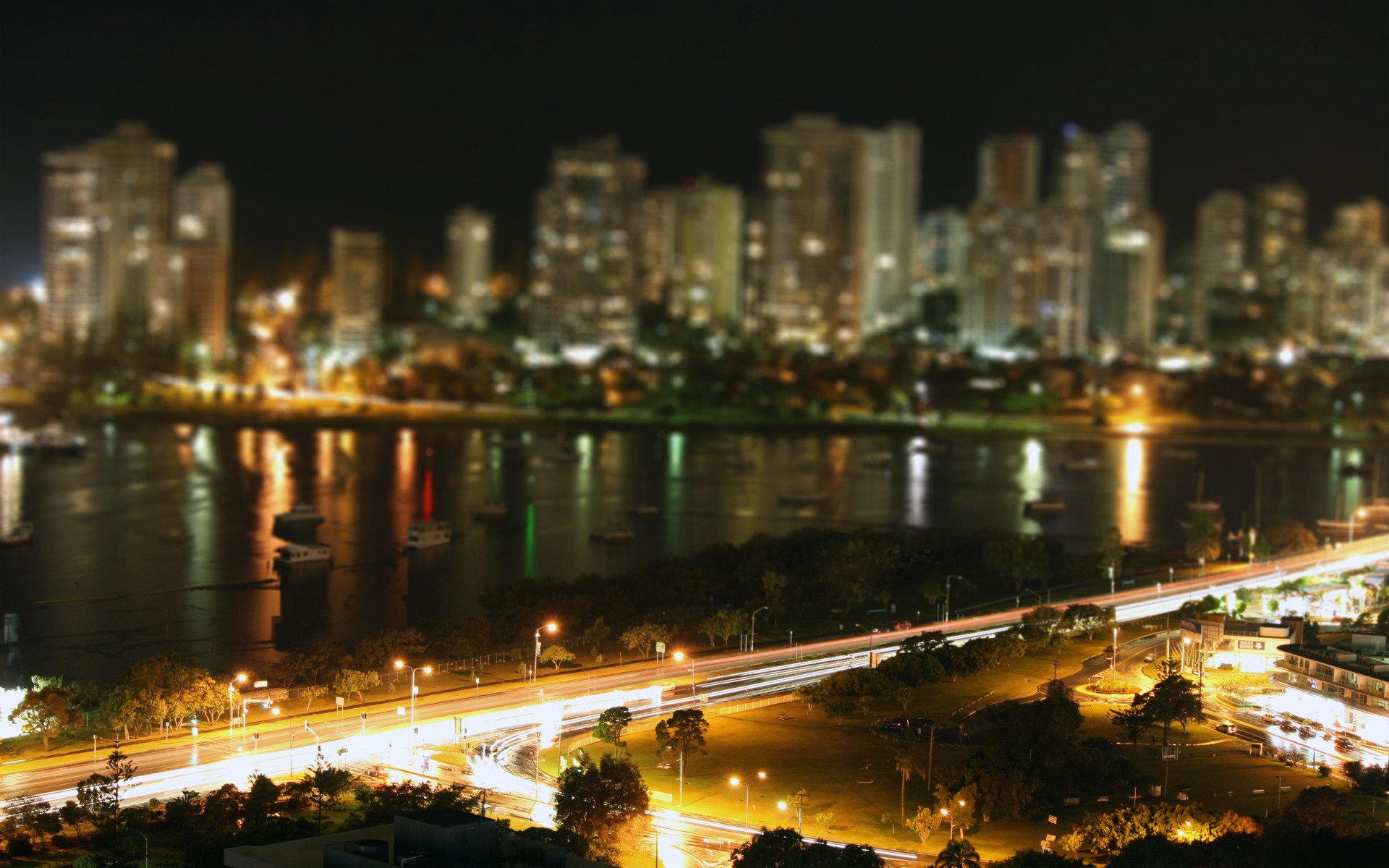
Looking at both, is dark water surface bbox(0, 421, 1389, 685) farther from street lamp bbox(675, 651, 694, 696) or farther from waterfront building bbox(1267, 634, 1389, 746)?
waterfront building bbox(1267, 634, 1389, 746)

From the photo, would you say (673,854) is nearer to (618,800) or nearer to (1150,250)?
(618,800)

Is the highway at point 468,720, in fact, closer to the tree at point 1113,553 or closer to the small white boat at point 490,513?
the tree at point 1113,553

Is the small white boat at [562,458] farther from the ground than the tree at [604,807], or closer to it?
farther from the ground

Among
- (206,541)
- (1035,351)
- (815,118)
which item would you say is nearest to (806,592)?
(206,541)

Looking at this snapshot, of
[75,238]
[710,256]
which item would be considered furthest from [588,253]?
[75,238]

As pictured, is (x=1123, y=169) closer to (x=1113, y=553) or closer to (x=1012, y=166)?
(x=1012, y=166)

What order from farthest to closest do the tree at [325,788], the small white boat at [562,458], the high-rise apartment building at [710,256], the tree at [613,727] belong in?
the high-rise apartment building at [710,256] → the small white boat at [562,458] → the tree at [613,727] → the tree at [325,788]

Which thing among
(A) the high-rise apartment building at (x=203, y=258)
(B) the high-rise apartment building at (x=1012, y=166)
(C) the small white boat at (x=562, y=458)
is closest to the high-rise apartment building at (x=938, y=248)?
(B) the high-rise apartment building at (x=1012, y=166)
